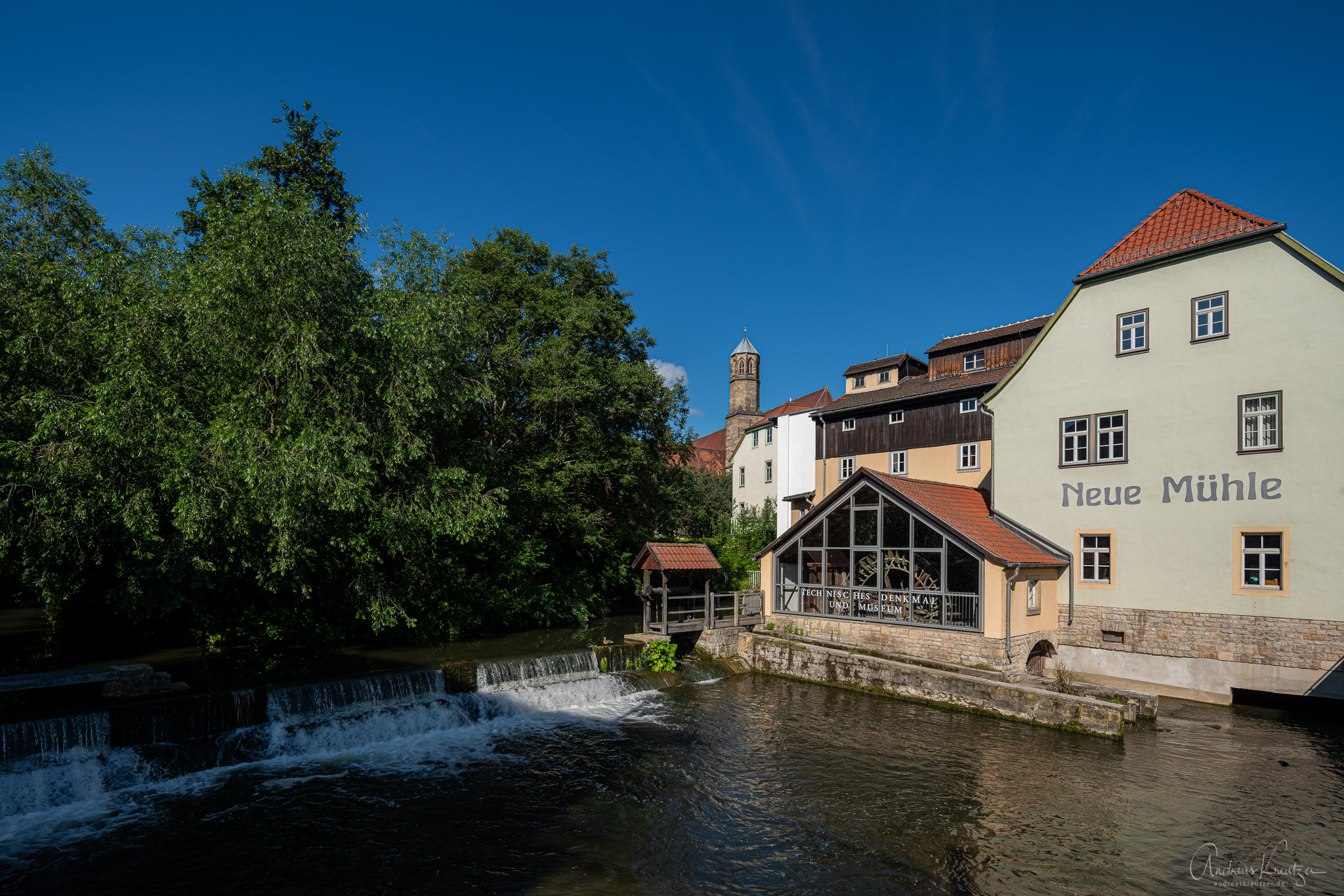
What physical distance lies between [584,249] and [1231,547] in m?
24.8

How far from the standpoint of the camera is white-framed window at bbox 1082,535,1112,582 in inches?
728

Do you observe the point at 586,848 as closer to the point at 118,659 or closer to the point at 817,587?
the point at 817,587

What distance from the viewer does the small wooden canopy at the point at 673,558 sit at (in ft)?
66.3

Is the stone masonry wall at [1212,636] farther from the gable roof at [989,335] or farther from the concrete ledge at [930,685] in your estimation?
the gable roof at [989,335]

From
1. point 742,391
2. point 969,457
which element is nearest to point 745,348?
point 742,391

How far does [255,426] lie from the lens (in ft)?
50.4

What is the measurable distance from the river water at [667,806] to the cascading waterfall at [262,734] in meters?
0.05

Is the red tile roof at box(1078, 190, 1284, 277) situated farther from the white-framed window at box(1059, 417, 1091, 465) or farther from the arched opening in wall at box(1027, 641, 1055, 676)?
the arched opening in wall at box(1027, 641, 1055, 676)

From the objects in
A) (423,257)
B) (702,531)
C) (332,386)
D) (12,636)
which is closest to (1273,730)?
(332,386)

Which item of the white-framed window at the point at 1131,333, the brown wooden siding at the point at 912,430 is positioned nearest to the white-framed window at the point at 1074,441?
the white-framed window at the point at 1131,333

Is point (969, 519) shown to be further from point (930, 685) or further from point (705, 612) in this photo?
point (705, 612)

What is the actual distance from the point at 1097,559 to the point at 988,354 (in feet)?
39.3

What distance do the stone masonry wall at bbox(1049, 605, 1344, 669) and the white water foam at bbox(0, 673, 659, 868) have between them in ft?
38.7

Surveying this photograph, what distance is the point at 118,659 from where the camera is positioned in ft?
54.6
